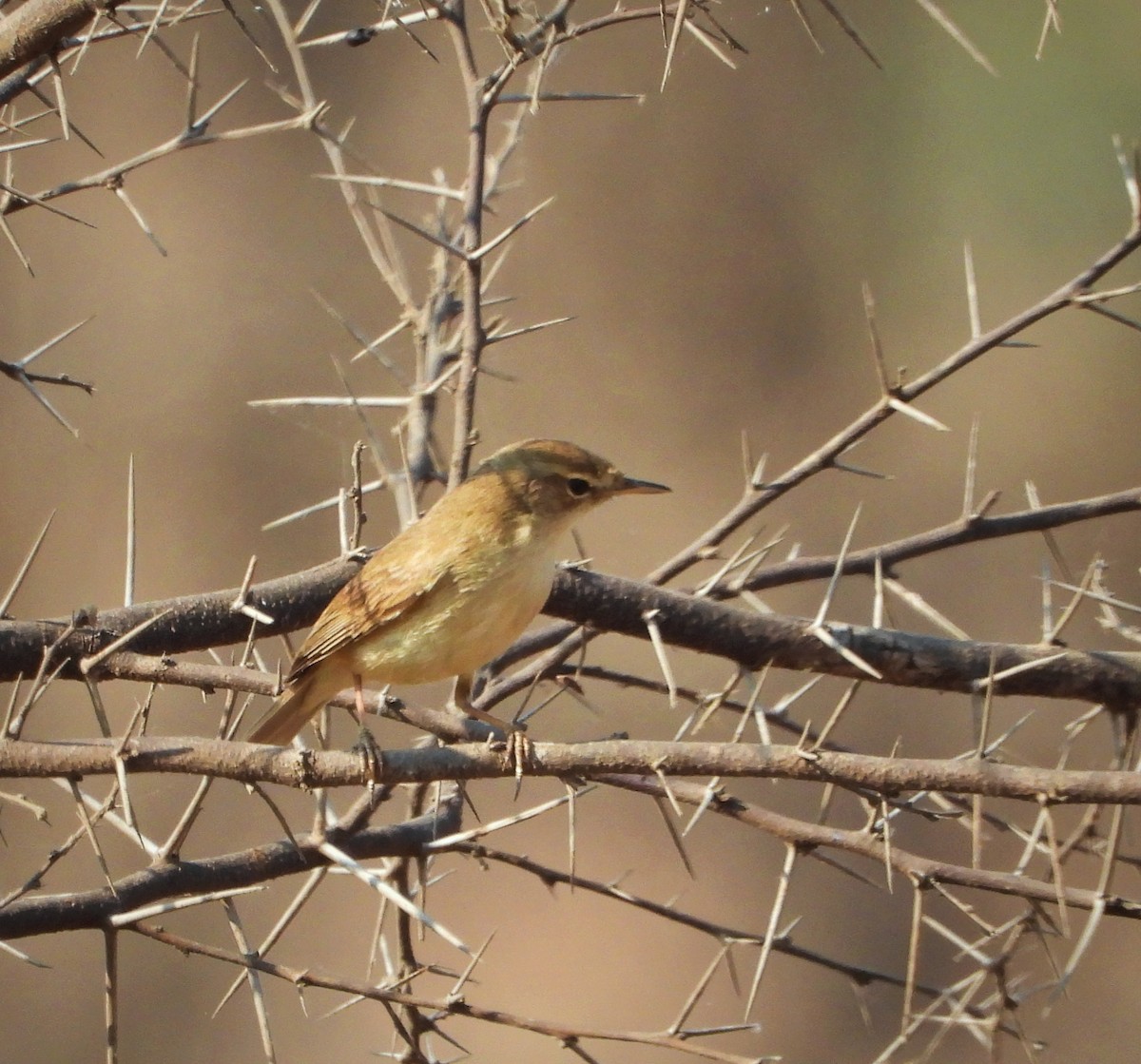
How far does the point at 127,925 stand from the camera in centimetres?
215

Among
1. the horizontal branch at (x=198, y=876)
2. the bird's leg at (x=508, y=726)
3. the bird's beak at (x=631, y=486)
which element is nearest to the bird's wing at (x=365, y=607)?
the bird's leg at (x=508, y=726)

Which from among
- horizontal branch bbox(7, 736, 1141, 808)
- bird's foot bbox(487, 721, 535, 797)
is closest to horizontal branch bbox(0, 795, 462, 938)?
bird's foot bbox(487, 721, 535, 797)

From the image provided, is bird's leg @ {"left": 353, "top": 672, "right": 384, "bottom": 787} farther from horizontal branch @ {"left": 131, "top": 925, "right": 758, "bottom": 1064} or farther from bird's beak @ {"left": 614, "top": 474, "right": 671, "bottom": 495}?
bird's beak @ {"left": 614, "top": 474, "right": 671, "bottom": 495}

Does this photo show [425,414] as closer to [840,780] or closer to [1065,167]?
[840,780]

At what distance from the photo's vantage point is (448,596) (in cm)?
251

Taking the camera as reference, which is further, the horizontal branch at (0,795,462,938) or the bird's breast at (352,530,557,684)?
the bird's breast at (352,530,557,684)

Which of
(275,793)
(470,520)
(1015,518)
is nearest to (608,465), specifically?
(470,520)

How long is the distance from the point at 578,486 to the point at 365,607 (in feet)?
1.90

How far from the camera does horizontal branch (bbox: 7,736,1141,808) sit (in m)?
1.66

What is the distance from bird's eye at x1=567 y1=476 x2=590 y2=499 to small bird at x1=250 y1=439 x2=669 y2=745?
1 cm

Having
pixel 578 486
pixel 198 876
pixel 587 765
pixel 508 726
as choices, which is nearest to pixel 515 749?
pixel 587 765

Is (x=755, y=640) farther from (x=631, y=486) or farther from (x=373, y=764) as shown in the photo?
(x=373, y=764)

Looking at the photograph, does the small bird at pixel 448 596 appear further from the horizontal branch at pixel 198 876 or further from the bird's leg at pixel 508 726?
the horizontal branch at pixel 198 876

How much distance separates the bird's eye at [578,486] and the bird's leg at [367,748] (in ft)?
2.02
